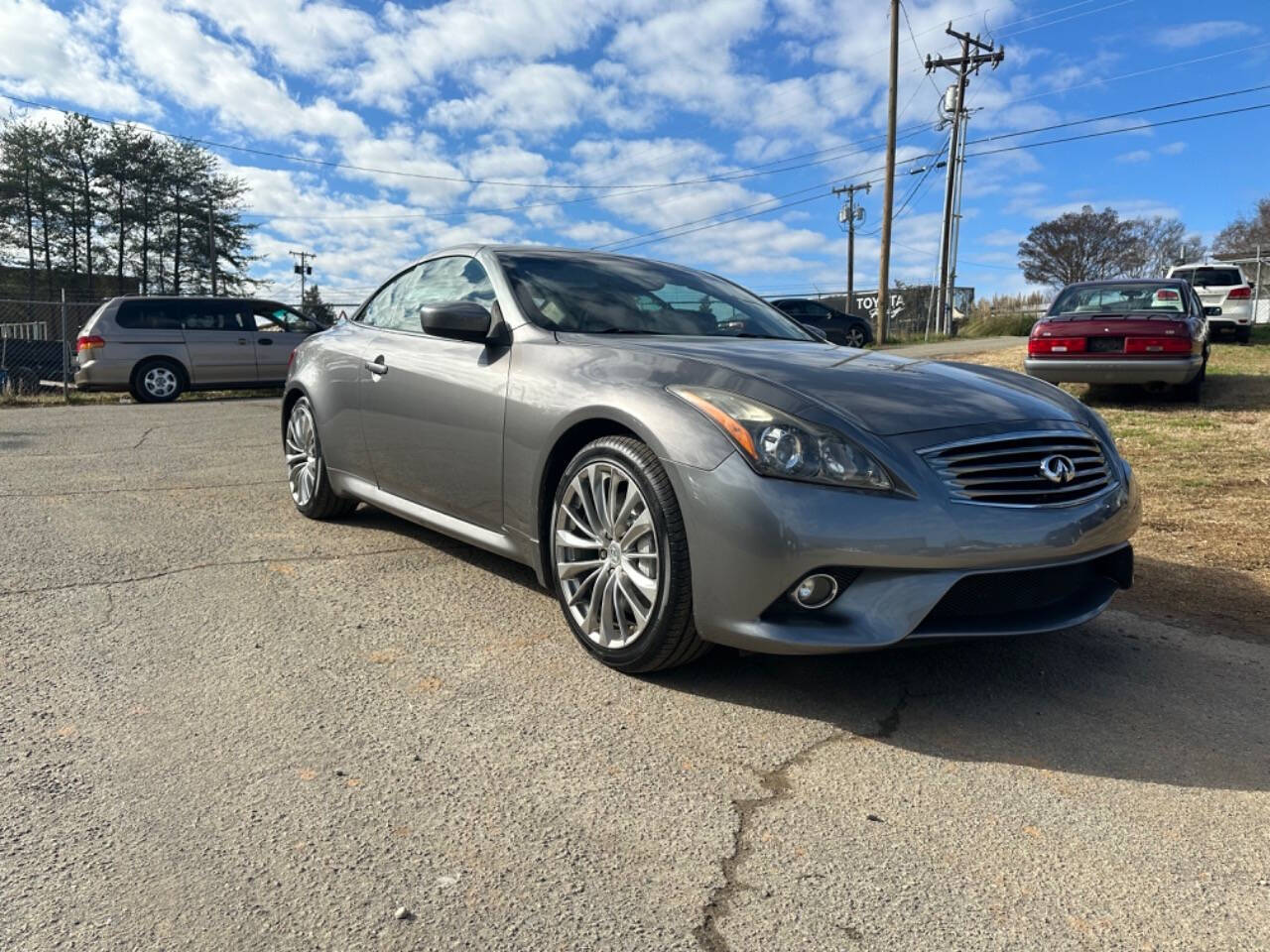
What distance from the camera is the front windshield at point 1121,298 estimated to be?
1047 centimetres

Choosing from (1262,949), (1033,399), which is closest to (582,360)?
(1033,399)

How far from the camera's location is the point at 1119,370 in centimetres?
962

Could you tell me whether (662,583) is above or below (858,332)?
below

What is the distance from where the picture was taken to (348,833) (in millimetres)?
2156

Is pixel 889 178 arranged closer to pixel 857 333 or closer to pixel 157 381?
pixel 857 333

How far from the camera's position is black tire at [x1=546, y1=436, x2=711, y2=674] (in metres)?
2.89

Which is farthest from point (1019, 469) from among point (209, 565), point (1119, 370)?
point (1119, 370)

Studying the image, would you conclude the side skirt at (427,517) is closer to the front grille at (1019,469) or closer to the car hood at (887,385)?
the car hood at (887,385)

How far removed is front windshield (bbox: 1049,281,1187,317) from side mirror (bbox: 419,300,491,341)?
852cm

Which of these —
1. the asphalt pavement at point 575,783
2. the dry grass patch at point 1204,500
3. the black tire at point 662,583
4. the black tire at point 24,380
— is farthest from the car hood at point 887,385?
the black tire at point 24,380

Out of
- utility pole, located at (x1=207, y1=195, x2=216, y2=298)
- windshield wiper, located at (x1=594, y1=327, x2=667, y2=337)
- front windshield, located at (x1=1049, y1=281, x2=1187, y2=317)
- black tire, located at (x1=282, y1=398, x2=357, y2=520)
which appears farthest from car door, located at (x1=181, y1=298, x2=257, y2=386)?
utility pole, located at (x1=207, y1=195, x2=216, y2=298)

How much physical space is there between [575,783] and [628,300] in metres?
2.33

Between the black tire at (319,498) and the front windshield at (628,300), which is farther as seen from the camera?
the black tire at (319,498)

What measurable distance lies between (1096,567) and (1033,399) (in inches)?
24.4
